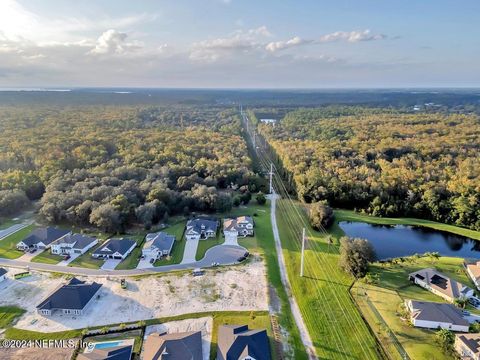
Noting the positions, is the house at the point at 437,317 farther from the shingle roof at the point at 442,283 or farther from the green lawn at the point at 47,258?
the green lawn at the point at 47,258

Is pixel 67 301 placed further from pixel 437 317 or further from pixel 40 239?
pixel 437 317

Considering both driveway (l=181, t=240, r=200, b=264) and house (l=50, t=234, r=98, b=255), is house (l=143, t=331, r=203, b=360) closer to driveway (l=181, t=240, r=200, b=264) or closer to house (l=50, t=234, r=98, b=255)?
driveway (l=181, t=240, r=200, b=264)

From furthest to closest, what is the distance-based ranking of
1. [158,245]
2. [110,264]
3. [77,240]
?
[77,240] → [158,245] → [110,264]

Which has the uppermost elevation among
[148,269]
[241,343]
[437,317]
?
[241,343]

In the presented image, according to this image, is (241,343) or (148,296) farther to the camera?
(148,296)

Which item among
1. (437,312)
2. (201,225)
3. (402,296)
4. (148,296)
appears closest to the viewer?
(437,312)

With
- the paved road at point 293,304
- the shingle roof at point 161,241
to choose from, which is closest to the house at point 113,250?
the shingle roof at point 161,241

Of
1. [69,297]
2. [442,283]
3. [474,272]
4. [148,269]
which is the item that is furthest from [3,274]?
[474,272]
